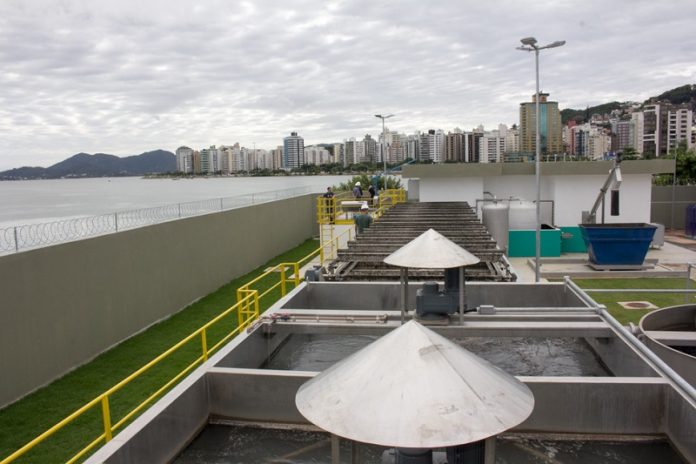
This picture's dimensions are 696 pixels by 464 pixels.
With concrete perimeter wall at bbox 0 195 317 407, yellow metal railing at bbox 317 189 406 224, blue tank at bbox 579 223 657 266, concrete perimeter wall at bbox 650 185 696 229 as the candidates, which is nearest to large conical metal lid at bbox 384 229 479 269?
concrete perimeter wall at bbox 0 195 317 407

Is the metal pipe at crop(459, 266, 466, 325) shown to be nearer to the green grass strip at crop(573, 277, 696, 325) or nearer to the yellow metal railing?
the green grass strip at crop(573, 277, 696, 325)

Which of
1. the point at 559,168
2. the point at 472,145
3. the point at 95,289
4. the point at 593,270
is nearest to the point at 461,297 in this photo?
the point at 95,289

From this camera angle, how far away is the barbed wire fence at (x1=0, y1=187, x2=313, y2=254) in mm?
13227

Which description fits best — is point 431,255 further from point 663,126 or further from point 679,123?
point 663,126

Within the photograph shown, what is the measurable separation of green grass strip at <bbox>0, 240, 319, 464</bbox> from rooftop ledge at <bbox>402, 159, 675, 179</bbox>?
45.5ft

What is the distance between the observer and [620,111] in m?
194

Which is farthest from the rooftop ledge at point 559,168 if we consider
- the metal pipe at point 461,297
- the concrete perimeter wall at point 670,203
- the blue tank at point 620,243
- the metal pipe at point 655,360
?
the metal pipe at point 461,297

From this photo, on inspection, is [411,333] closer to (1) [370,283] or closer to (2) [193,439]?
(2) [193,439]

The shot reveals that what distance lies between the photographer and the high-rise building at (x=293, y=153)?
155500 millimetres

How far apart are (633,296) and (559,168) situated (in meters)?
11.6

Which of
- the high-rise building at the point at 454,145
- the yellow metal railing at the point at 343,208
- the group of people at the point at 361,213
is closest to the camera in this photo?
the group of people at the point at 361,213

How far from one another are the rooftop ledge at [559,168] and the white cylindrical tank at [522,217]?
2501 millimetres

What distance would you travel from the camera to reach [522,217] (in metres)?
29.2

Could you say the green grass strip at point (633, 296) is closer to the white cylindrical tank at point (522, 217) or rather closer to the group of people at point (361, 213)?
the white cylindrical tank at point (522, 217)
